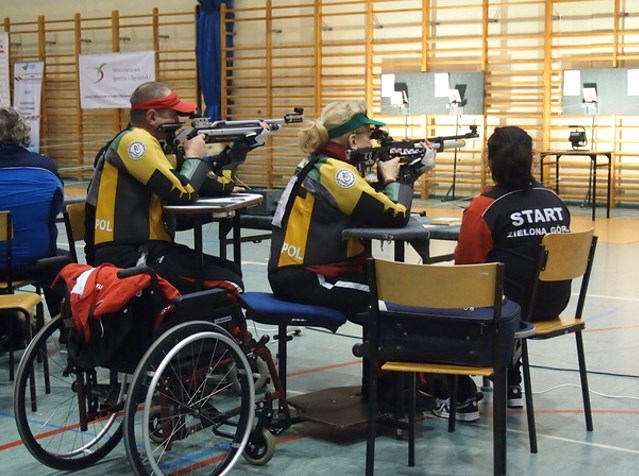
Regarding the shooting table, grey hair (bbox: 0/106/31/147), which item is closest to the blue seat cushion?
the shooting table

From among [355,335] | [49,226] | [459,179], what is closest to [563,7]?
[459,179]

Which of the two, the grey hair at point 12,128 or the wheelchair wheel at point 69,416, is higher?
the grey hair at point 12,128

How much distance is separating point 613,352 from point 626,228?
474 cm

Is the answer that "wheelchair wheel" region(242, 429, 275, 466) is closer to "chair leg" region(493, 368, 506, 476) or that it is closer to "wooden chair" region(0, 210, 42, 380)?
"chair leg" region(493, 368, 506, 476)

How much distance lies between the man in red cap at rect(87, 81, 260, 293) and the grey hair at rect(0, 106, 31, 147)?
1.96 feet

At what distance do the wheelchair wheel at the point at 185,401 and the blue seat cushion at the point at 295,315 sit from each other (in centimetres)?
22

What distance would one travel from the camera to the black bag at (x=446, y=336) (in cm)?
261

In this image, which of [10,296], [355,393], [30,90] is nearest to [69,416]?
[10,296]

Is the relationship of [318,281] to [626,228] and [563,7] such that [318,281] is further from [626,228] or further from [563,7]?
[563,7]

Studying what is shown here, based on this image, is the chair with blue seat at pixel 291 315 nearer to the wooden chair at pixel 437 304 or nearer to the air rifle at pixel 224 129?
the wooden chair at pixel 437 304

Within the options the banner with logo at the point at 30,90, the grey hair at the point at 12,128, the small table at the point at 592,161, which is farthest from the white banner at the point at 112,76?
the grey hair at the point at 12,128

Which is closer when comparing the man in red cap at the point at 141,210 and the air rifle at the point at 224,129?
the man in red cap at the point at 141,210

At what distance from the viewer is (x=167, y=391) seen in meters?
2.65

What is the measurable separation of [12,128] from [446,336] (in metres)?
2.24
